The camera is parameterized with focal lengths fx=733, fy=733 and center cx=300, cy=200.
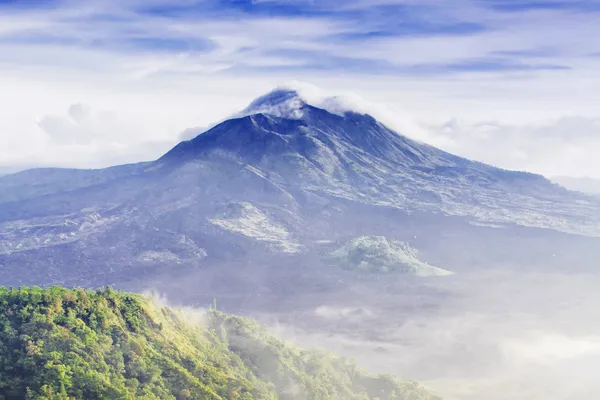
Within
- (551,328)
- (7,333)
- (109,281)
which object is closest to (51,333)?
(7,333)

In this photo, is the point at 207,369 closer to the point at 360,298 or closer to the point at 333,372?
the point at 333,372

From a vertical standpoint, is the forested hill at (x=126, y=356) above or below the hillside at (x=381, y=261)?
above

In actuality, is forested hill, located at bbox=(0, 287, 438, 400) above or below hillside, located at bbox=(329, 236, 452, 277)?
above

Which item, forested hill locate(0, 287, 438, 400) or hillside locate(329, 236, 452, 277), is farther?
hillside locate(329, 236, 452, 277)

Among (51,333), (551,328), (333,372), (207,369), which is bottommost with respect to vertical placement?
(551,328)

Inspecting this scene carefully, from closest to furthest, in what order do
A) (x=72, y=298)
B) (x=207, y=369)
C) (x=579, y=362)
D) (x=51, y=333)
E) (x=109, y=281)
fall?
1. (x=51, y=333)
2. (x=72, y=298)
3. (x=207, y=369)
4. (x=579, y=362)
5. (x=109, y=281)

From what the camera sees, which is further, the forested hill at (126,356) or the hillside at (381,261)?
the hillside at (381,261)

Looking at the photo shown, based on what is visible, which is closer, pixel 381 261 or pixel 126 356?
pixel 126 356

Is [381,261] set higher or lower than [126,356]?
lower
